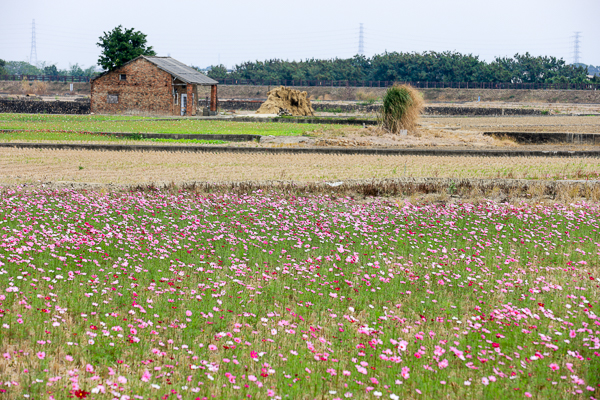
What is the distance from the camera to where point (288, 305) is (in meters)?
6.34

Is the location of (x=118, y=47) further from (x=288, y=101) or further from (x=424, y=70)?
(x=424, y=70)

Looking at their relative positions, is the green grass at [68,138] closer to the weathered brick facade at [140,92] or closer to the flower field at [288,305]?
the flower field at [288,305]

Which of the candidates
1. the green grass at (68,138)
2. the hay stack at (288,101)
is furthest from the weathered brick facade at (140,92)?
the green grass at (68,138)

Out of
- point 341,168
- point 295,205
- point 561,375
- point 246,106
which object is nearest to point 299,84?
point 246,106

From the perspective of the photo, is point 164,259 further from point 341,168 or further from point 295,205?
point 341,168

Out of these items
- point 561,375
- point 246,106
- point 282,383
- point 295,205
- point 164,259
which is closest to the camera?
point 282,383

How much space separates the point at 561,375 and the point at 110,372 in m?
3.44

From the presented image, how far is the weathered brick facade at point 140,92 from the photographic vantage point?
52625 mm

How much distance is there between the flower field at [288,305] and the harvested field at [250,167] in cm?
486

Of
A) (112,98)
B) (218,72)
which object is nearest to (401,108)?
(112,98)

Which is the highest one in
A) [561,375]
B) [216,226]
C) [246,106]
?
[246,106]

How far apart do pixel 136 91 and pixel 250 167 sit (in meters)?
38.8

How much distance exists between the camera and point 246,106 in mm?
70312

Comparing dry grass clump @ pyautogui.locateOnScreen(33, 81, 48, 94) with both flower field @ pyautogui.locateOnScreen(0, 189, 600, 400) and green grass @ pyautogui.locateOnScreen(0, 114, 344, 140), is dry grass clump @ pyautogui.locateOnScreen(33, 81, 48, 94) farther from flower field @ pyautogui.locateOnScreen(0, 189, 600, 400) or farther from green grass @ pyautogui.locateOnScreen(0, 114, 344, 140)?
flower field @ pyautogui.locateOnScreen(0, 189, 600, 400)
